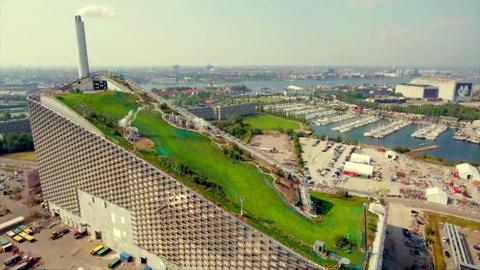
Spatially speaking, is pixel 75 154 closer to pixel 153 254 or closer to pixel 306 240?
pixel 153 254

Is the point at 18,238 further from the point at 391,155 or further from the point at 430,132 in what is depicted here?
the point at 430,132

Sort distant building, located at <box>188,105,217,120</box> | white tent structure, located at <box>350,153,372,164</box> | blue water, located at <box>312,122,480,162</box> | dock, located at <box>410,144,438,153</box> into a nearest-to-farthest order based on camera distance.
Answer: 1. white tent structure, located at <box>350,153,372,164</box>
2. blue water, located at <box>312,122,480,162</box>
3. dock, located at <box>410,144,438,153</box>
4. distant building, located at <box>188,105,217,120</box>

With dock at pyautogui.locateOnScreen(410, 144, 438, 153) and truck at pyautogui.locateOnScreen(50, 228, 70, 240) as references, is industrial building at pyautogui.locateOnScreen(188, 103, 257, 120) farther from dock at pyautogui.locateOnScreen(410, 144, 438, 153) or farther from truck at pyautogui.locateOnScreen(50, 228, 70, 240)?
truck at pyautogui.locateOnScreen(50, 228, 70, 240)

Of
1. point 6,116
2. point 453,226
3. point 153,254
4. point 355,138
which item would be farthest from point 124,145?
point 6,116

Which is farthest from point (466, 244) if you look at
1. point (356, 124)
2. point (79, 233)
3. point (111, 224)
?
point (356, 124)

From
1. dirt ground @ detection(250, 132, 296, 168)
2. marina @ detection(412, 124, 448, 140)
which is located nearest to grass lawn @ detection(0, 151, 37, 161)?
dirt ground @ detection(250, 132, 296, 168)

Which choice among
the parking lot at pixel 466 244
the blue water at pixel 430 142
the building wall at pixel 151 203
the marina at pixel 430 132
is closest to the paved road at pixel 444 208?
the parking lot at pixel 466 244
